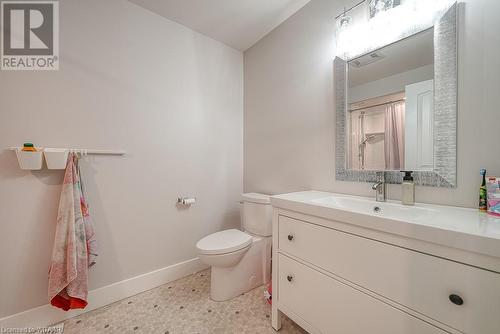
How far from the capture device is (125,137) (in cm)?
164

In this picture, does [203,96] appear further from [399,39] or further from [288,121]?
[399,39]

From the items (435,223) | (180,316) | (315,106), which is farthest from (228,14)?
(180,316)

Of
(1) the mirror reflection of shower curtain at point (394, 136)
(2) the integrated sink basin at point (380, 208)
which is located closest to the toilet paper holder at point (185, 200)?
(2) the integrated sink basin at point (380, 208)

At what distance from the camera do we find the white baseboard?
1.27m

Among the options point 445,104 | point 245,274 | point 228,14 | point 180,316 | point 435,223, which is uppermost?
point 228,14

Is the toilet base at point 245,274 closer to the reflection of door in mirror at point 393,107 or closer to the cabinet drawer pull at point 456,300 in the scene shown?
the reflection of door in mirror at point 393,107

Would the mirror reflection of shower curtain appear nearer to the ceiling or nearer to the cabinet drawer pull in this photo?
the cabinet drawer pull

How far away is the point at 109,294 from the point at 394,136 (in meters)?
2.39

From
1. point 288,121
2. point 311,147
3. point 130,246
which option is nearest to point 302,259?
point 311,147

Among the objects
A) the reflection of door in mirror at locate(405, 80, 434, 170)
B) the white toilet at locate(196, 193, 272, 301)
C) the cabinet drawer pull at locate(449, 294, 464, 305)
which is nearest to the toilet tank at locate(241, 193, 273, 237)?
the white toilet at locate(196, 193, 272, 301)

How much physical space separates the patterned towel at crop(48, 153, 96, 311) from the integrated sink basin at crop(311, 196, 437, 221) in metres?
1.57

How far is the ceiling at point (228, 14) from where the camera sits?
167cm

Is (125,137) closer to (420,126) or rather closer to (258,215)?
(258,215)

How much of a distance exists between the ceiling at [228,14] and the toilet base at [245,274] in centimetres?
207
